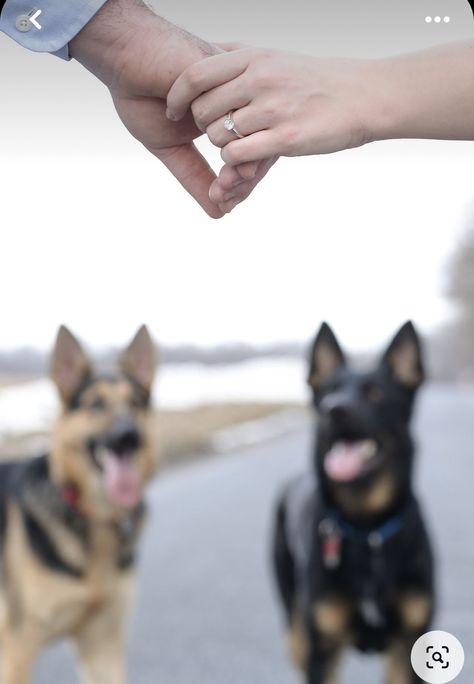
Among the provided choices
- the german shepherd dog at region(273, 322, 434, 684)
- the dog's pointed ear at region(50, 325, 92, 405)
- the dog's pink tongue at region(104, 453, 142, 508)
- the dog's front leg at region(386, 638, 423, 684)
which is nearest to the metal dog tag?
the german shepherd dog at region(273, 322, 434, 684)

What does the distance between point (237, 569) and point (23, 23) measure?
1625 mm

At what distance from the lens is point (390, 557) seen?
3.59 ft

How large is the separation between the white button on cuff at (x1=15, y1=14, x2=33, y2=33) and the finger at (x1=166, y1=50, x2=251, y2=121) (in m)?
0.13

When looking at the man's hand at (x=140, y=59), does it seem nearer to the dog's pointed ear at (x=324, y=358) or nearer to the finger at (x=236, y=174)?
the finger at (x=236, y=174)

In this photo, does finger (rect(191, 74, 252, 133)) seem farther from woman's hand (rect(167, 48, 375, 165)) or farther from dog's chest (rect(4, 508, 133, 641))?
dog's chest (rect(4, 508, 133, 641))

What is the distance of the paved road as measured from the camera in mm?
1457

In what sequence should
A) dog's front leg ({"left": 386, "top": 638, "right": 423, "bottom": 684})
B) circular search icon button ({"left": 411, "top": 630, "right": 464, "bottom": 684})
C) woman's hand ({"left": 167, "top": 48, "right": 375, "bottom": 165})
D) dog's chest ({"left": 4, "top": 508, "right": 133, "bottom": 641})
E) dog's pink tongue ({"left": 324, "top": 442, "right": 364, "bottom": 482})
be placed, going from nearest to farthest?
woman's hand ({"left": 167, "top": 48, "right": 375, "bottom": 165}) → circular search icon button ({"left": 411, "top": 630, "right": 464, "bottom": 684}) → dog's front leg ({"left": 386, "top": 638, "right": 423, "bottom": 684}) → dog's pink tongue ({"left": 324, "top": 442, "right": 364, "bottom": 482}) → dog's chest ({"left": 4, "top": 508, "right": 133, "bottom": 641})

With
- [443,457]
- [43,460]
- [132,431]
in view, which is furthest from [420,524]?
[443,457]

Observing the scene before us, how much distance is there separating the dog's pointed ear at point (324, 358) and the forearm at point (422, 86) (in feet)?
1.48

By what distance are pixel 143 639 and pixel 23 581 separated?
0.46 m

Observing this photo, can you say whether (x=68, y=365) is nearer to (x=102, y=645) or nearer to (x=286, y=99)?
(x=102, y=645)

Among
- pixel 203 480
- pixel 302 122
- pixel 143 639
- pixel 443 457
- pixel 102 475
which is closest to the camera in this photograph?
pixel 302 122

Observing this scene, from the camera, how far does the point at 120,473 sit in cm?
117

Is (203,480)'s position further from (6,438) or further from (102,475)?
(102,475)
